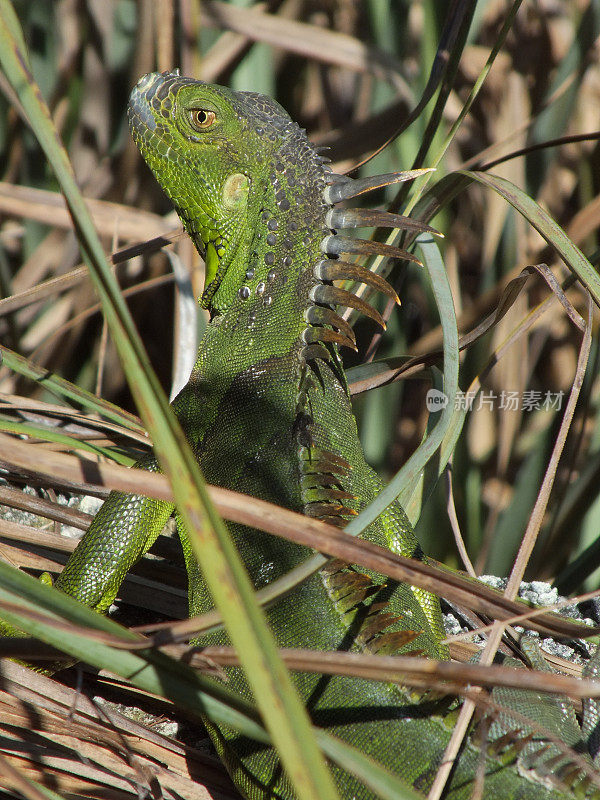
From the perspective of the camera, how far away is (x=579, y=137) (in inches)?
90.8

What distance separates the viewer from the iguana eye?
240 centimetres

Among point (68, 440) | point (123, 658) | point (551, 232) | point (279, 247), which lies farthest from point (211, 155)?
point (123, 658)

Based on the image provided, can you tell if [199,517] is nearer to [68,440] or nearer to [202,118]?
[68,440]

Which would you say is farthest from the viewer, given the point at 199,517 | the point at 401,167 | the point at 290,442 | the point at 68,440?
the point at 401,167

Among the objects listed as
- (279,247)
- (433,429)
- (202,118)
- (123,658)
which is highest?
(202,118)

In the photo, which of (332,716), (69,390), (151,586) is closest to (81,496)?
(69,390)

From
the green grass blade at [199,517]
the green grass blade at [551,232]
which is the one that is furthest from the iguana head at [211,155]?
the green grass blade at [199,517]

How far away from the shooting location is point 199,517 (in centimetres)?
87

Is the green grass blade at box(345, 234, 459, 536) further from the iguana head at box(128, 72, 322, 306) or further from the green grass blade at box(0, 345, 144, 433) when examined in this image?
the green grass blade at box(0, 345, 144, 433)

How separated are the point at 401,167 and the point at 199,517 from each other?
2.83 m

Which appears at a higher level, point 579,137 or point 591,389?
point 579,137

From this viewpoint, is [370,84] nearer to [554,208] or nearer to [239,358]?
[554,208]

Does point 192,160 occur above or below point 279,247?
above

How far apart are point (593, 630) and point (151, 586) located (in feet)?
4.50
